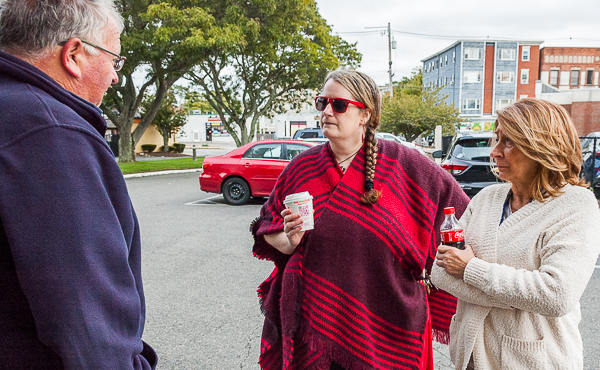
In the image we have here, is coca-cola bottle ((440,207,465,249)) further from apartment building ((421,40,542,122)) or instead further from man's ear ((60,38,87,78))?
apartment building ((421,40,542,122))

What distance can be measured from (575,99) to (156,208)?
3125 cm

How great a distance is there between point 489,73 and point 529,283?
52.8 meters

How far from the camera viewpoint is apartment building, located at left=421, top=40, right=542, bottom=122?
48031mm

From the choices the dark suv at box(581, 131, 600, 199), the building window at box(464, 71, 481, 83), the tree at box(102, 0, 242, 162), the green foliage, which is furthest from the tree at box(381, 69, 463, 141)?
the dark suv at box(581, 131, 600, 199)

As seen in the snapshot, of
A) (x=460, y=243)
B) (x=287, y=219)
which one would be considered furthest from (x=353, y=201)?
(x=460, y=243)

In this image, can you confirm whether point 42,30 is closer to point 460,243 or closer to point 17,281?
point 17,281

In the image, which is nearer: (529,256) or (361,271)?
(529,256)

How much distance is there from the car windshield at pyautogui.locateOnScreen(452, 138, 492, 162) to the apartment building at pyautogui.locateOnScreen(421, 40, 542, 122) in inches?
1636

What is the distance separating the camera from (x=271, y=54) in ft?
67.1

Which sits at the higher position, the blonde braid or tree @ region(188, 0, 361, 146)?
tree @ region(188, 0, 361, 146)

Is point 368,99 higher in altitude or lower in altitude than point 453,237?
higher

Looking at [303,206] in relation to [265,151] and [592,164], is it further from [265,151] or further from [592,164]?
[592,164]

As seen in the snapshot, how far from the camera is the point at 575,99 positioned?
30.8m

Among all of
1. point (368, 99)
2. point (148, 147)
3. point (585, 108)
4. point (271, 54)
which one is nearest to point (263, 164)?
point (368, 99)
